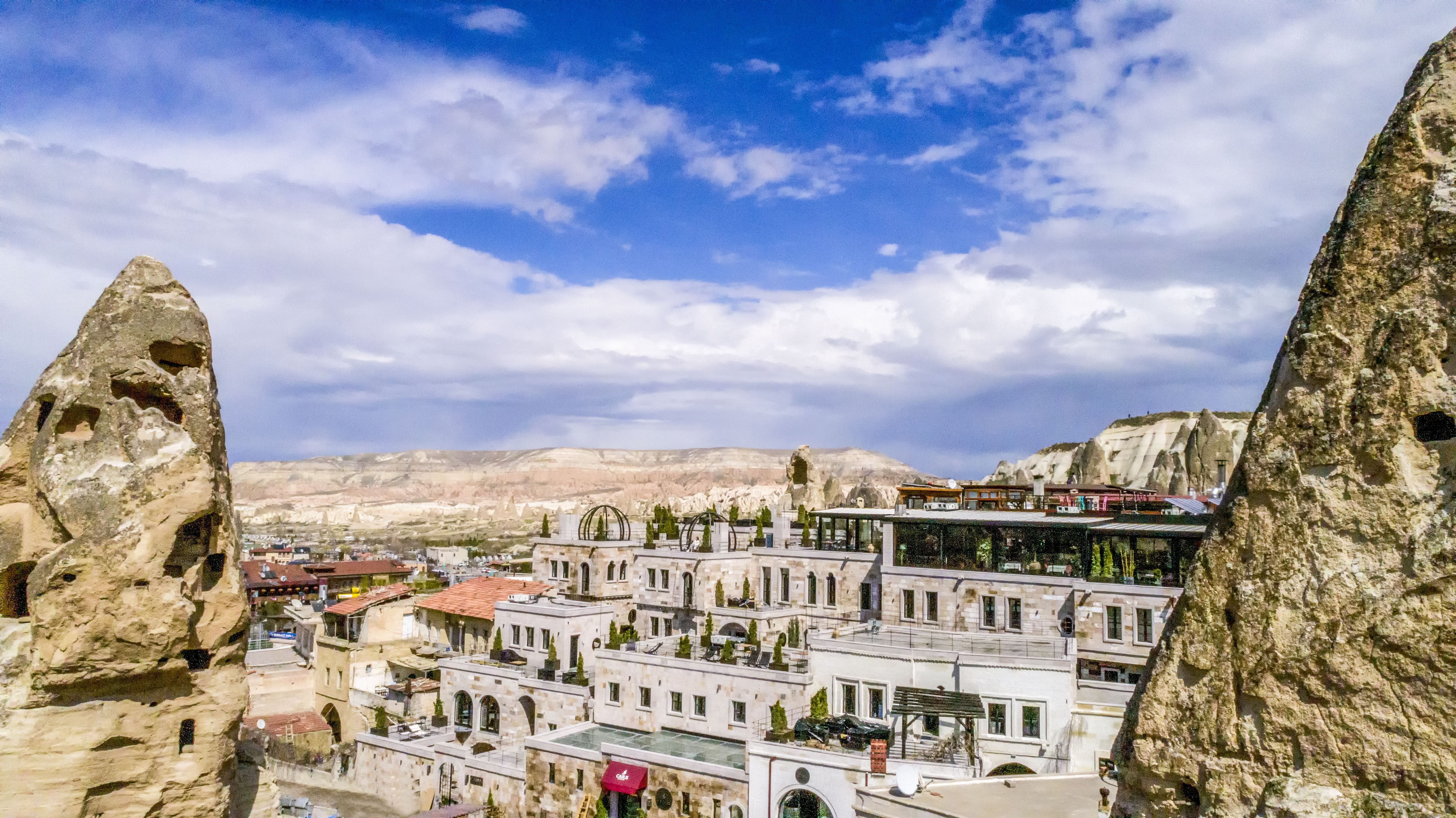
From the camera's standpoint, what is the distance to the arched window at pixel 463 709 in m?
47.5

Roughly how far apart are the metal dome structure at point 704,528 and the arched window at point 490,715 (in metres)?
13.3

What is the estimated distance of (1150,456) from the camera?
131m

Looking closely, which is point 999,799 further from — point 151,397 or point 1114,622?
point 151,397

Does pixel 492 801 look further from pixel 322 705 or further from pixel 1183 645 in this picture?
pixel 1183 645

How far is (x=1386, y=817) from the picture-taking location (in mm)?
8008

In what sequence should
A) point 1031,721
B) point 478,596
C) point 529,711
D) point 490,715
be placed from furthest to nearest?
point 478,596 → point 490,715 → point 529,711 → point 1031,721

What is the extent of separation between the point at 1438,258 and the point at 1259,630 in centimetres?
377

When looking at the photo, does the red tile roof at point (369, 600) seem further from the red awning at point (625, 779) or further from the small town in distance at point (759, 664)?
the red awning at point (625, 779)

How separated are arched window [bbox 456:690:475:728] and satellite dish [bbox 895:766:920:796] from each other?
29116mm

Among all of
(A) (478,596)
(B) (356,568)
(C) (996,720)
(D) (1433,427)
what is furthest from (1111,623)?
(B) (356,568)

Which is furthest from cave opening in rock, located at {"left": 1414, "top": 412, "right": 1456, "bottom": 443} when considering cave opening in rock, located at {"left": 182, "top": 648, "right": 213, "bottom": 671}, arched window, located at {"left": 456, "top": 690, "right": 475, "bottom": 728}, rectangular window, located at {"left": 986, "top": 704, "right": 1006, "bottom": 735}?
arched window, located at {"left": 456, "top": 690, "right": 475, "bottom": 728}

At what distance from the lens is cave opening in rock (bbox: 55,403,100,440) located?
19.0m

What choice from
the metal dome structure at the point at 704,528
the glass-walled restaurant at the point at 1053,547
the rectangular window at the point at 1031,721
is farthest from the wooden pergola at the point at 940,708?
the metal dome structure at the point at 704,528

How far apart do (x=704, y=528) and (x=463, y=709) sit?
16514 mm
